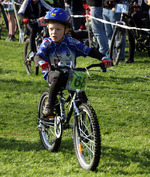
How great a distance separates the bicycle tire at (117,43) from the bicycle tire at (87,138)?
6078 millimetres

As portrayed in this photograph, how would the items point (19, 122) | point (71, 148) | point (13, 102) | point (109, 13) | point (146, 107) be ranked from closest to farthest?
point (71, 148) → point (19, 122) → point (146, 107) → point (13, 102) → point (109, 13)

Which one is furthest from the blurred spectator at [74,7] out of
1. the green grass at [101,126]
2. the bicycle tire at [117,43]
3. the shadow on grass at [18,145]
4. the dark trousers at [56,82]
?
the dark trousers at [56,82]

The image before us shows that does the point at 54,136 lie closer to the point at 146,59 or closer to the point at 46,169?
the point at 46,169

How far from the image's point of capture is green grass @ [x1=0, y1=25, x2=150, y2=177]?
185 inches

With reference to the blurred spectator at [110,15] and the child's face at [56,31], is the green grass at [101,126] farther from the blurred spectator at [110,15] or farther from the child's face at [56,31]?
the child's face at [56,31]

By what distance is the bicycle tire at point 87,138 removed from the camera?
13.8 ft

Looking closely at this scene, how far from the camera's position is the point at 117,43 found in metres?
10.6

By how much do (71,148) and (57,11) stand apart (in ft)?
6.00

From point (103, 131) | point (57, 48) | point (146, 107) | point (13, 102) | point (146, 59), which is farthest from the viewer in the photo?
point (146, 59)

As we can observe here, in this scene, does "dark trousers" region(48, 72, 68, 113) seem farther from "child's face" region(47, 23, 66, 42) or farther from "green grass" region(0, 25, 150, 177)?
"green grass" region(0, 25, 150, 177)

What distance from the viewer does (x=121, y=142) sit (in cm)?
557

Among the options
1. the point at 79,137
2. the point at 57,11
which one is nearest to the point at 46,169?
the point at 79,137

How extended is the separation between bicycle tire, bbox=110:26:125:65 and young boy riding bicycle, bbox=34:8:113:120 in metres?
5.51

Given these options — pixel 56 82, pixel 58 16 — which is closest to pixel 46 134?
pixel 56 82
